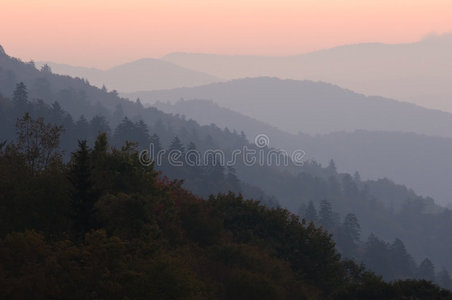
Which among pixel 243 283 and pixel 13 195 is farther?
pixel 243 283

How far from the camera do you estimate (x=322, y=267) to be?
60.3 meters

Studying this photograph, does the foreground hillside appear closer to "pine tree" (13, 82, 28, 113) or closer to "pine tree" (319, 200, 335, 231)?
"pine tree" (319, 200, 335, 231)

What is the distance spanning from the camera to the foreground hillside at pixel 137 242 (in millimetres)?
29391

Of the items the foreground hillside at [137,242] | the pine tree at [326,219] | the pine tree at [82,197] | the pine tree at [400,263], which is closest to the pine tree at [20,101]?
the pine tree at [326,219]

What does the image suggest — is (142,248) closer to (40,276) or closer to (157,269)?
(157,269)

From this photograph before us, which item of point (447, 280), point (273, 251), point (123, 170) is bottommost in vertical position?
point (447, 280)

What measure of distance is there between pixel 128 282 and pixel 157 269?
6.10 feet

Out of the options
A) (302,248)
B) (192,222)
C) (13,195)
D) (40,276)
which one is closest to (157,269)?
(40,276)

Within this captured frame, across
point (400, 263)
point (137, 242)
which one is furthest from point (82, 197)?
point (400, 263)

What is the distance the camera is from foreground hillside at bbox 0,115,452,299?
29.4m

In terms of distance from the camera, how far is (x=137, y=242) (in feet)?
119

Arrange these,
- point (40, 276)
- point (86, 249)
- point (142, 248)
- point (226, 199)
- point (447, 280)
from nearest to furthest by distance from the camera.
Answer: point (40, 276), point (86, 249), point (142, 248), point (226, 199), point (447, 280)

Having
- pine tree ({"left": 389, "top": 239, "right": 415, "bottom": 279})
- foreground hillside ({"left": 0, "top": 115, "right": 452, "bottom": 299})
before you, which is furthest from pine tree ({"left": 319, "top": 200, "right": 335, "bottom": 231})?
foreground hillside ({"left": 0, "top": 115, "right": 452, "bottom": 299})

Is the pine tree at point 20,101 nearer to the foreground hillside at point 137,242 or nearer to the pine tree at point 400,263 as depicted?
the pine tree at point 400,263
